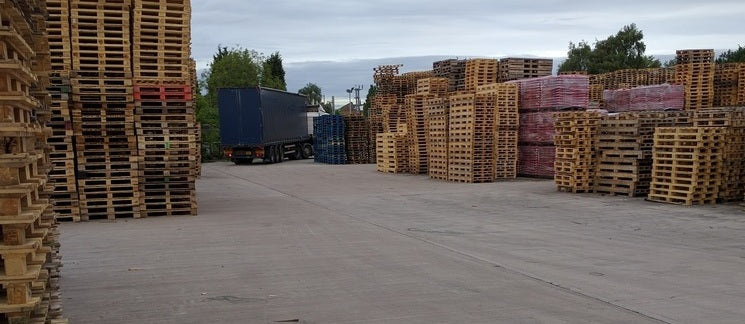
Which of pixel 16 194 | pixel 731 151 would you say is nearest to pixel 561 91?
pixel 731 151

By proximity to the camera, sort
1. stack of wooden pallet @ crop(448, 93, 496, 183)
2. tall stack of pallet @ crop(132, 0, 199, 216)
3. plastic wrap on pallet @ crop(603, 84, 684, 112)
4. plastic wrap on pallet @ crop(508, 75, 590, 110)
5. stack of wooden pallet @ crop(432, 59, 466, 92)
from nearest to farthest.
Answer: tall stack of pallet @ crop(132, 0, 199, 216) → plastic wrap on pallet @ crop(508, 75, 590, 110) → stack of wooden pallet @ crop(448, 93, 496, 183) → plastic wrap on pallet @ crop(603, 84, 684, 112) → stack of wooden pallet @ crop(432, 59, 466, 92)

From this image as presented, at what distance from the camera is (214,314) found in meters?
6.07

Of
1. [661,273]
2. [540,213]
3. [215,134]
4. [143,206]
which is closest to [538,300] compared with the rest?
[661,273]

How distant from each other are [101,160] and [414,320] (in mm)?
9897

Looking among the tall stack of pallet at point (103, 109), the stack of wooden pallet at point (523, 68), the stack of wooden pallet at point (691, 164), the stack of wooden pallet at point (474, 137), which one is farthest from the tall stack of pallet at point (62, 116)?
the stack of wooden pallet at point (523, 68)

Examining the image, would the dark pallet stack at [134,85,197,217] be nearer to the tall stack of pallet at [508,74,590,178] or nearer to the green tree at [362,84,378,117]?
the tall stack of pallet at [508,74,590,178]

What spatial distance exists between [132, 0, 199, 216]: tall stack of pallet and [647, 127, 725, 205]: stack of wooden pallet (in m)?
11.3

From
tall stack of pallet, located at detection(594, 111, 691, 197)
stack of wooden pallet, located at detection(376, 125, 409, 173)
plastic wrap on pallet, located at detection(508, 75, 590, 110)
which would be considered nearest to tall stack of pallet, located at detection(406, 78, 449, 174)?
stack of wooden pallet, located at detection(376, 125, 409, 173)

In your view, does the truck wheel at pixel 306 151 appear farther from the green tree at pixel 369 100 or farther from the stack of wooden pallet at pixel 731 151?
the stack of wooden pallet at pixel 731 151

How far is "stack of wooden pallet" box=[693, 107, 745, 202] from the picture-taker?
14305 mm

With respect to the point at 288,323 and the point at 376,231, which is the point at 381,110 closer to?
the point at 376,231

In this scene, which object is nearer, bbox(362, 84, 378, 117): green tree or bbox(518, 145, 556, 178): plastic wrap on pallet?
bbox(518, 145, 556, 178): plastic wrap on pallet

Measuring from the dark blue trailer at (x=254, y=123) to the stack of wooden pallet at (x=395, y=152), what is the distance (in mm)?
9944

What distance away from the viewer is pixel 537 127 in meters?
21.3
